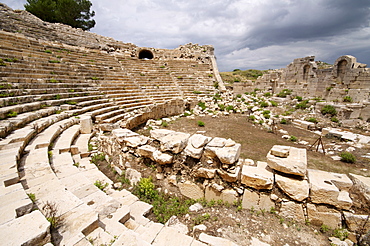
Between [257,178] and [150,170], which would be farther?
[150,170]

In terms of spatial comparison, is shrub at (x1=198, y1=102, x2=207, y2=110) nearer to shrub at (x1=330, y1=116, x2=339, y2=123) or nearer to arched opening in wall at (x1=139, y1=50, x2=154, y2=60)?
shrub at (x1=330, y1=116, x2=339, y2=123)

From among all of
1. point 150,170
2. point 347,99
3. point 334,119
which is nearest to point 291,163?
point 150,170

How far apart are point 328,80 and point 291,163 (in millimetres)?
15021

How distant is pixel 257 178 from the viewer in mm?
2875

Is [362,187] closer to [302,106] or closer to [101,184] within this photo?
[101,184]

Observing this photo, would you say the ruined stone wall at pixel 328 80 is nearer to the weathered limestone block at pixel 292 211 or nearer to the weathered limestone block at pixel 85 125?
the weathered limestone block at pixel 292 211

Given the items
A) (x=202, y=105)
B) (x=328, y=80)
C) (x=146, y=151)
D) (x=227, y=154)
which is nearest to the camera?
(x=227, y=154)

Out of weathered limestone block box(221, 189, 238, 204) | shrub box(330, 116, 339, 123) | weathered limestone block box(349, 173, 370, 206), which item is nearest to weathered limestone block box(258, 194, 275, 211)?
weathered limestone block box(221, 189, 238, 204)

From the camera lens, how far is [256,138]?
6559 mm

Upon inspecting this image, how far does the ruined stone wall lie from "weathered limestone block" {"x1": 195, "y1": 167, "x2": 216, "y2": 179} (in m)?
13.3

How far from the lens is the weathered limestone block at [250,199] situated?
9.68 feet

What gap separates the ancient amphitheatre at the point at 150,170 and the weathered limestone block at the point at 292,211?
0.05 ft

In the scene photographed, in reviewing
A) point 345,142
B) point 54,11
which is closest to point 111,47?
point 54,11

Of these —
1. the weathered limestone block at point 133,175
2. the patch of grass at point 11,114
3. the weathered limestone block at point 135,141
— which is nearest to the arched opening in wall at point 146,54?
the patch of grass at point 11,114
